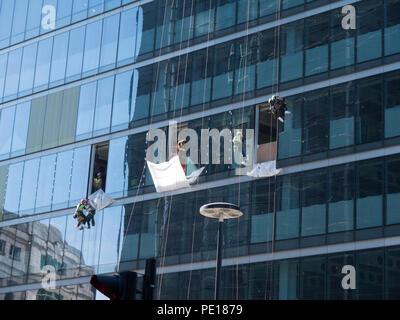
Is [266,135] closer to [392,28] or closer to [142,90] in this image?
[392,28]

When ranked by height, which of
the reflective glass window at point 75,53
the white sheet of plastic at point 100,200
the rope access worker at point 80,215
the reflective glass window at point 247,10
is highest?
the reflective glass window at point 75,53

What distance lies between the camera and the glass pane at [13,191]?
1748 inches

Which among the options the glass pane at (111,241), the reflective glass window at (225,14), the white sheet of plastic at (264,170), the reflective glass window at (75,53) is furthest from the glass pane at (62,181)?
the white sheet of plastic at (264,170)

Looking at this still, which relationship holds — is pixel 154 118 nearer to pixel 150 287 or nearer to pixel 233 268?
pixel 233 268

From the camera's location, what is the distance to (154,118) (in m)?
39.3

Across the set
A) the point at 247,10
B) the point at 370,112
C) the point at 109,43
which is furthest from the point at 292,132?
the point at 109,43

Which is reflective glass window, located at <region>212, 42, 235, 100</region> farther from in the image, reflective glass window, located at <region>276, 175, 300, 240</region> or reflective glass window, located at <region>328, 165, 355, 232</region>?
reflective glass window, located at <region>328, 165, 355, 232</region>

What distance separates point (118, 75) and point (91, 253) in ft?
27.3

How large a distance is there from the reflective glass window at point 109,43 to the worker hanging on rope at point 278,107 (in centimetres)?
1043

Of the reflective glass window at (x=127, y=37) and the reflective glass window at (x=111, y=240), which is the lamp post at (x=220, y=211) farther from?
the reflective glass window at (x=127, y=37)

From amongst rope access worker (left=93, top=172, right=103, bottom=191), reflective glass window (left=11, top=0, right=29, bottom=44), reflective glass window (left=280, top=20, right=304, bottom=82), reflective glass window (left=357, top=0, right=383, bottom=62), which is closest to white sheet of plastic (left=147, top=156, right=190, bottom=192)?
rope access worker (left=93, top=172, right=103, bottom=191)

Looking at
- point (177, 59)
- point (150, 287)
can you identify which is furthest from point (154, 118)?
point (150, 287)

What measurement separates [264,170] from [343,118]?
12.4 ft

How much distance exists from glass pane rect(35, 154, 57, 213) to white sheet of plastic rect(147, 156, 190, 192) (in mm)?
7361
